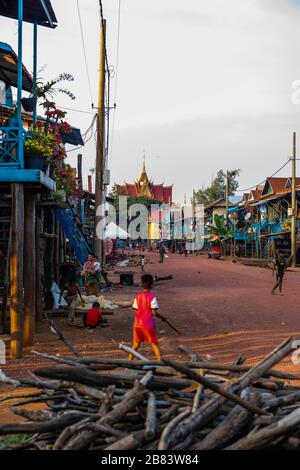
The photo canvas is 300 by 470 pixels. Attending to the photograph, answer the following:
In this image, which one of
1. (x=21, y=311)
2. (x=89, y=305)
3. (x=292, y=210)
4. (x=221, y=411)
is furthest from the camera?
(x=292, y=210)

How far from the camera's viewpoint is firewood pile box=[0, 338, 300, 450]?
10.7 feet

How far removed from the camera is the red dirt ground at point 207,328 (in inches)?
370

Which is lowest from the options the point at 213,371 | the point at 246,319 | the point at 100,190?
the point at 246,319

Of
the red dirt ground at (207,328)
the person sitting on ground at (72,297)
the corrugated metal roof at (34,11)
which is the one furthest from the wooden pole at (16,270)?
the corrugated metal roof at (34,11)

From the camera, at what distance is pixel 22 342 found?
9.41 meters

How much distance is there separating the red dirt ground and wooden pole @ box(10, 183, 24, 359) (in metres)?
0.37

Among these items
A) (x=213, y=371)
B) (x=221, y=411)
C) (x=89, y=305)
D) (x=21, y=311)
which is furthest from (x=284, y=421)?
(x=89, y=305)

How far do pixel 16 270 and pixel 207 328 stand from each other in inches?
186

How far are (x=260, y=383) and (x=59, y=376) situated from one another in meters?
1.46

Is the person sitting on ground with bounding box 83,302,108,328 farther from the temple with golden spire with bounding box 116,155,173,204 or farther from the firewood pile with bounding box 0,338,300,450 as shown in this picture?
the temple with golden spire with bounding box 116,155,173,204

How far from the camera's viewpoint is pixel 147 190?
8681 cm

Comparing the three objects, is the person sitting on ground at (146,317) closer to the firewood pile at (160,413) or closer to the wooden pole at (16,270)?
the wooden pole at (16,270)

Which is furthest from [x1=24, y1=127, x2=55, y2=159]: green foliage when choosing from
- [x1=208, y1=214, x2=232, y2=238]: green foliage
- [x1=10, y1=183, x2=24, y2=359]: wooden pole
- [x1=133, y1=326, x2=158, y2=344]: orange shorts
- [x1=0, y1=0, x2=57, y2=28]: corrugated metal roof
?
[x1=208, y1=214, x2=232, y2=238]: green foliage
